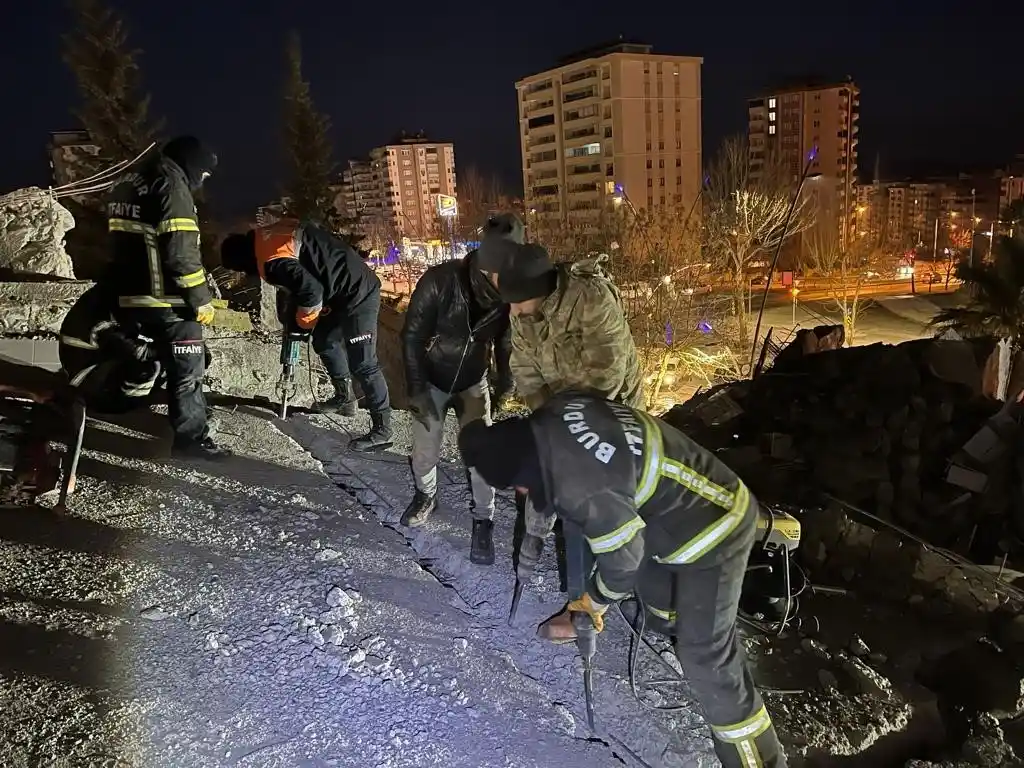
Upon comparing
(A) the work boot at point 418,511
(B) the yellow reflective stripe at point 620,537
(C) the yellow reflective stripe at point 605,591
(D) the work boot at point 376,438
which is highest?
(B) the yellow reflective stripe at point 620,537

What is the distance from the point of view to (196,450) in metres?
4.80

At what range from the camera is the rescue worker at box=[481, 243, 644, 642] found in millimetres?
3270

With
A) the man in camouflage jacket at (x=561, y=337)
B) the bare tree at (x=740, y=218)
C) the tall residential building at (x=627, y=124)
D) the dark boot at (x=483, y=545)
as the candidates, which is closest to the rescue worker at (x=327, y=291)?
the dark boot at (x=483, y=545)

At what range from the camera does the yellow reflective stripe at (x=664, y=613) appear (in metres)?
2.82

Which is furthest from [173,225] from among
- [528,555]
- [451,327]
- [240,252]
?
[528,555]

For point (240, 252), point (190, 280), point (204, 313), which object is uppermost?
point (240, 252)

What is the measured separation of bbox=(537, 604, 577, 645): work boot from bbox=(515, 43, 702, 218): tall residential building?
43642mm

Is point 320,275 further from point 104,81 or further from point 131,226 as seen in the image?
point 104,81

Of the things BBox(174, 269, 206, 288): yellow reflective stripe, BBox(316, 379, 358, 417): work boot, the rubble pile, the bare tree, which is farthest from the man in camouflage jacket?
the bare tree

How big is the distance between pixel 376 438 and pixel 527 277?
292cm

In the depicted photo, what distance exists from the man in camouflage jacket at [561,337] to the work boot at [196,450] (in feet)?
7.67

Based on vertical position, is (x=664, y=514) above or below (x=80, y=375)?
below

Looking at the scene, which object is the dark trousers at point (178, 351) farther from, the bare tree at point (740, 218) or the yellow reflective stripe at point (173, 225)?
the bare tree at point (740, 218)

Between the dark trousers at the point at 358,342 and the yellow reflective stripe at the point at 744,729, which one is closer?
the yellow reflective stripe at the point at 744,729
